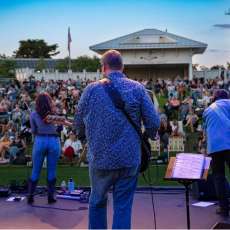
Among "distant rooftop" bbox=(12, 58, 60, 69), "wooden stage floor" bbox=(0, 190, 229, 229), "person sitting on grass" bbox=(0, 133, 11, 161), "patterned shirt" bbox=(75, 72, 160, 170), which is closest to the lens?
"patterned shirt" bbox=(75, 72, 160, 170)

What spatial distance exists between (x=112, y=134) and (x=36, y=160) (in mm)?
3584

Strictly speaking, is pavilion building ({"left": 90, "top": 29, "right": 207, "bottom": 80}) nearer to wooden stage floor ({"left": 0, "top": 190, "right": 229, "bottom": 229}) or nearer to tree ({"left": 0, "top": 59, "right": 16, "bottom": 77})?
tree ({"left": 0, "top": 59, "right": 16, "bottom": 77})

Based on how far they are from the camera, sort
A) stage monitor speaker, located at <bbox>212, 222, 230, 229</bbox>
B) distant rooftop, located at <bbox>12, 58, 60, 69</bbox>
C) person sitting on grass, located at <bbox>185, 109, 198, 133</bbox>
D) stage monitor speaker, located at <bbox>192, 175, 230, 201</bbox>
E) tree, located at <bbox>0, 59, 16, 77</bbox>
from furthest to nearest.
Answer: distant rooftop, located at <bbox>12, 58, 60, 69</bbox> → tree, located at <bbox>0, 59, 16, 77</bbox> → person sitting on grass, located at <bbox>185, 109, 198, 133</bbox> → stage monitor speaker, located at <bbox>192, 175, 230, 201</bbox> → stage monitor speaker, located at <bbox>212, 222, 230, 229</bbox>

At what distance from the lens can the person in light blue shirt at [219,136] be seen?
6566 mm

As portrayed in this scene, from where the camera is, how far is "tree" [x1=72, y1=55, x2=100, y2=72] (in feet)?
182

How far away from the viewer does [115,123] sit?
435 centimetres

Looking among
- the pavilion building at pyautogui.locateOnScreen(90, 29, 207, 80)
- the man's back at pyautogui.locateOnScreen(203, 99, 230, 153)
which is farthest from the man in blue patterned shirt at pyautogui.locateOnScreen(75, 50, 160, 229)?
the pavilion building at pyautogui.locateOnScreen(90, 29, 207, 80)

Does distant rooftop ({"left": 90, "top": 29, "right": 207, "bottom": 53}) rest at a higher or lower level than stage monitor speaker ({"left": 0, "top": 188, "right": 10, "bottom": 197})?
higher

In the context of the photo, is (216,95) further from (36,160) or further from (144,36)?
(144,36)

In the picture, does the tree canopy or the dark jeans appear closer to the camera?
the dark jeans

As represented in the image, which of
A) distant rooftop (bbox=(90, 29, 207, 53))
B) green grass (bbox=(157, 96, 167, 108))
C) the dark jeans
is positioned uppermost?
distant rooftop (bbox=(90, 29, 207, 53))

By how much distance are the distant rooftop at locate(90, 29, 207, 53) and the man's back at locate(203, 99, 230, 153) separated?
3851 centimetres

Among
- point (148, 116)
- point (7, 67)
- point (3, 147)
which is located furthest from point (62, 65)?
point (148, 116)

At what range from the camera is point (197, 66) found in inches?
2061
